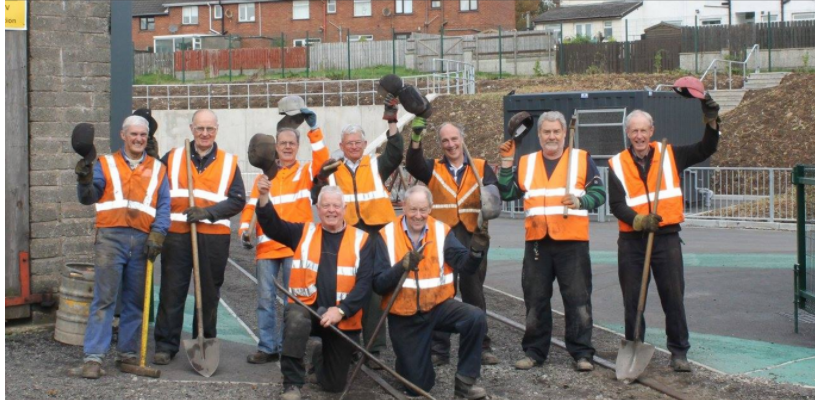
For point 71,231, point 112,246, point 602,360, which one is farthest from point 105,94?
point 602,360

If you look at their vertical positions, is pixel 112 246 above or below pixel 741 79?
below

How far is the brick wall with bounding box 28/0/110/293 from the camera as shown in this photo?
367 inches

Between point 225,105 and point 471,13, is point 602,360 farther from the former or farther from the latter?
point 471,13

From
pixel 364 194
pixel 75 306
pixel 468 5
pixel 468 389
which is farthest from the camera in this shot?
pixel 468 5

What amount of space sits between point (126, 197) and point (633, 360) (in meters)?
3.91

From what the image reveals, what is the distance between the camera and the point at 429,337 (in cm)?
736

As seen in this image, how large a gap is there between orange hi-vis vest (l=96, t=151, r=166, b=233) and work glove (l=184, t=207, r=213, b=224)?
28cm

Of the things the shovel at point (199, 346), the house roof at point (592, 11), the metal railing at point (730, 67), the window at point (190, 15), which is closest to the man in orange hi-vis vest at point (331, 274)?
the shovel at point (199, 346)

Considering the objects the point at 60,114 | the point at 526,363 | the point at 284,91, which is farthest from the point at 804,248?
the point at 284,91

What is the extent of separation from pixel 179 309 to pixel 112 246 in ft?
2.42

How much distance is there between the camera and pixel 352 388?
297 inches

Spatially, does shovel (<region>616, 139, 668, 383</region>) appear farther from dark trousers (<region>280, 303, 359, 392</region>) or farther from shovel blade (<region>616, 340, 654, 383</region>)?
dark trousers (<region>280, 303, 359, 392</region>)

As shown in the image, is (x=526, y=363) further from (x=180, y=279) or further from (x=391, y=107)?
(x=180, y=279)

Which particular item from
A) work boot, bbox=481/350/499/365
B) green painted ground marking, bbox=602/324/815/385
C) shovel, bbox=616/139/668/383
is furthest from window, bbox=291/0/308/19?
shovel, bbox=616/139/668/383
